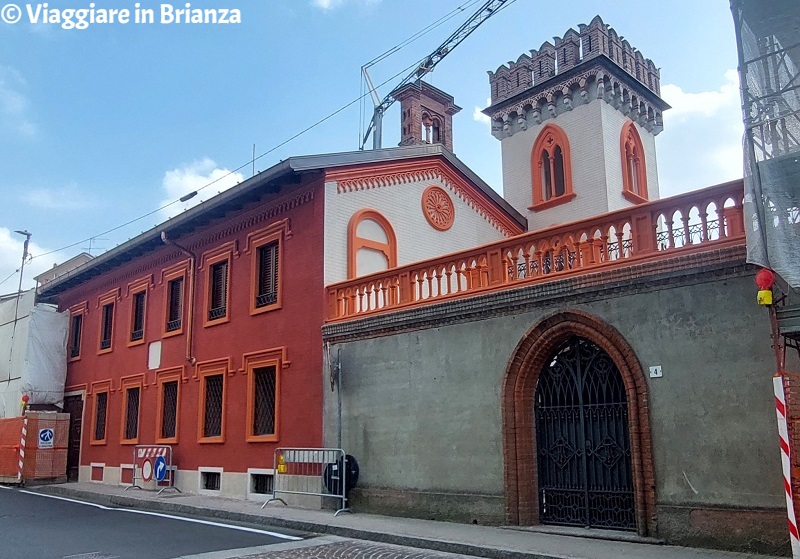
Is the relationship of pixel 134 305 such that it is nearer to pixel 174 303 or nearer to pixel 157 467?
pixel 174 303

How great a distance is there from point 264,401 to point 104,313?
32.5 feet

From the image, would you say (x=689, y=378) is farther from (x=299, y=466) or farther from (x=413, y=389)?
(x=299, y=466)

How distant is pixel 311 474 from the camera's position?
14.2 metres

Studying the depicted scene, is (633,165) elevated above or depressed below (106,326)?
above

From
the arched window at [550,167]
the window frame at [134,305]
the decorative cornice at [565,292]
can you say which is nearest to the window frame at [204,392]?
the window frame at [134,305]

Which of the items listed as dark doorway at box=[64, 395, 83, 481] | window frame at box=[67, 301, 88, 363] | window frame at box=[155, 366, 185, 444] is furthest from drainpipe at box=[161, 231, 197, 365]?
dark doorway at box=[64, 395, 83, 481]

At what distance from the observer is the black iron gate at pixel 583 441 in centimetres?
1005

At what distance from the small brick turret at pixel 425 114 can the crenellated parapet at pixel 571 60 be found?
12.0ft

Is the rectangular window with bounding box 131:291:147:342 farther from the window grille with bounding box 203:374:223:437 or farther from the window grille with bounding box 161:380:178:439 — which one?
the window grille with bounding box 203:374:223:437

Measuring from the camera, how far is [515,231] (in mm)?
21188

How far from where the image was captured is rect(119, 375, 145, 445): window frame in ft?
67.1

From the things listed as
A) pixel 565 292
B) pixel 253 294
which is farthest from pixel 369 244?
pixel 565 292

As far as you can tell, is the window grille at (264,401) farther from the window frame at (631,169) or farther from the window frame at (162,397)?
the window frame at (631,169)

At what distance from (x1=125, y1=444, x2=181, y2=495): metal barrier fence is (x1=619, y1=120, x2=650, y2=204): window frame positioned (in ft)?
48.2
